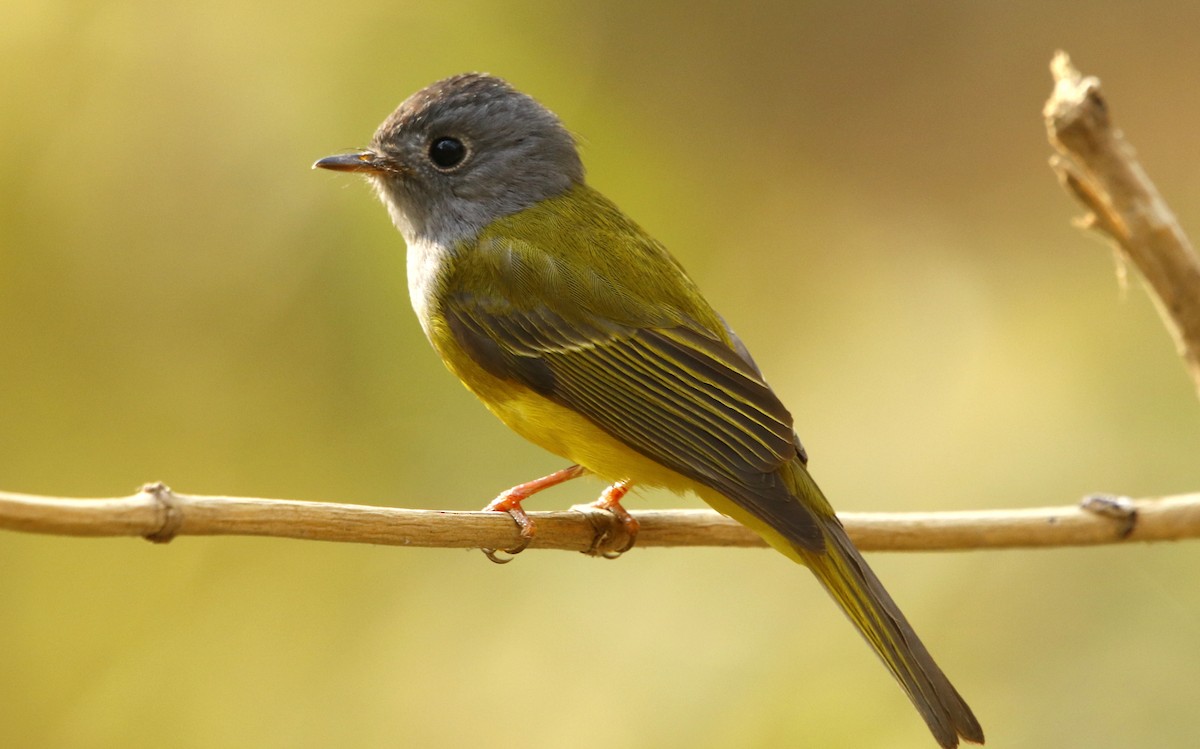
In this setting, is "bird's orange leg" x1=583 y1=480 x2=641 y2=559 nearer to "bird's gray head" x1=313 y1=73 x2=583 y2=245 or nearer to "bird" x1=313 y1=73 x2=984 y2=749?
"bird" x1=313 y1=73 x2=984 y2=749

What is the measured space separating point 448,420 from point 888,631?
2646 millimetres

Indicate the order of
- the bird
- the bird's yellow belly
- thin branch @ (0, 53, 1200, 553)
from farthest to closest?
1. the bird's yellow belly
2. the bird
3. thin branch @ (0, 53, 1200, 553)

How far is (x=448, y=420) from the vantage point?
5281mm

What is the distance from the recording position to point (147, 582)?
5027 millimetres

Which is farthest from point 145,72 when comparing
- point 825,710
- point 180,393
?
point 825,710

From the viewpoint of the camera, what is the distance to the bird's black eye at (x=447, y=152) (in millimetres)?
4230

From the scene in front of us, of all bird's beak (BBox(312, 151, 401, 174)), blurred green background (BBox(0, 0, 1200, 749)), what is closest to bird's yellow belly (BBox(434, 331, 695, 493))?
bird's beak (BBox(312, 151, 401, 174))

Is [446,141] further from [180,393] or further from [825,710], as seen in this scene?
[825,710]

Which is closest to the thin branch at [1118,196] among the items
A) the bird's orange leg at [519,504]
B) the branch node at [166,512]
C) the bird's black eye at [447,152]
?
the bird's orange leg at [519,504]

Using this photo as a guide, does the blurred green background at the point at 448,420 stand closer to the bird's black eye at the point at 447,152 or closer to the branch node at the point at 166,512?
the bird's black eye at the point at 447,152

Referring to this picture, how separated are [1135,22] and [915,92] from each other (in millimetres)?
1182

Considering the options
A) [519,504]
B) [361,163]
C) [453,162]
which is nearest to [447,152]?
[453,162]

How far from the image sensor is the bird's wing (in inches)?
134

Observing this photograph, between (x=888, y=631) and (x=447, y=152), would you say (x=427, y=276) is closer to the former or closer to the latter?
(x=447, y=152)
